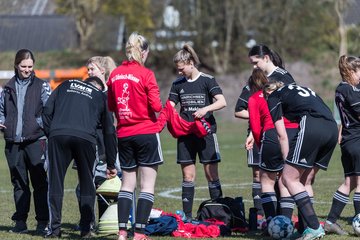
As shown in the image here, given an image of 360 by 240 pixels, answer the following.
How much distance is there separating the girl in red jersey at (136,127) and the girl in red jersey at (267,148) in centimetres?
139

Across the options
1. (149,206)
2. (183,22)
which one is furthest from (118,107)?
(183,22)

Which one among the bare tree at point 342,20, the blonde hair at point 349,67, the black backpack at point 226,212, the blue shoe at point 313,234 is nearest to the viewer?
the blue shoe at point 313,234

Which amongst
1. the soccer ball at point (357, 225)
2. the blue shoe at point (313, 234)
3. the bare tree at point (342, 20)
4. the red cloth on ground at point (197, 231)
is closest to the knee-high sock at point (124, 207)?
the red cloth on ground at point (197, 231)

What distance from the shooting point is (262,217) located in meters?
10.2

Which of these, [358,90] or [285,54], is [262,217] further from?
[285,54]

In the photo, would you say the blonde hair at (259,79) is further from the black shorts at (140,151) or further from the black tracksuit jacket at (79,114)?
the black tracksuit jacket at (79,114)

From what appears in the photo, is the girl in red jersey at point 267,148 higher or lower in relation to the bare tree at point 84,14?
lower

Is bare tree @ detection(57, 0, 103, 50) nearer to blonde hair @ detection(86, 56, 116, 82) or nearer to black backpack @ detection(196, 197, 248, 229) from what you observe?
blonde hair @ detection(86, 56, 116, 82)

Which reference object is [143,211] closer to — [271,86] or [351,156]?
[271,86]

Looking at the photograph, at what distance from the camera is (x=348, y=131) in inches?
371

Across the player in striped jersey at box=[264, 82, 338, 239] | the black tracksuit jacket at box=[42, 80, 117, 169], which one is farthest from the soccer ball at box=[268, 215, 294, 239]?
the black tracksuit jacket at box=[42, 80, 117, 169]

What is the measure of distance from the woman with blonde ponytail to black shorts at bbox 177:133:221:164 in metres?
1.74

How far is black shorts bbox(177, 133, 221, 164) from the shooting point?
10508 mm

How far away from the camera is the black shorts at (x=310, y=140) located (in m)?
8.29
